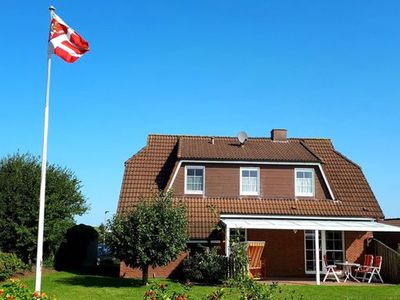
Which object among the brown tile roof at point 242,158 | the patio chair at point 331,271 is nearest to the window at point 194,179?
the brown tile roof at point 242,158

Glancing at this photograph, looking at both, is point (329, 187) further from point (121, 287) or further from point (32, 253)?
point (32, 253)

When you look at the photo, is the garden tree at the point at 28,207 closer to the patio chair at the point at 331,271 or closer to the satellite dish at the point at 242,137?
the satellite dish at the point at 242,137

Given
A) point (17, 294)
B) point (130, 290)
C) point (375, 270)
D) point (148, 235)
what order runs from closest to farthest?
point (17, 294)
point (130, 290)
point (148, 235)
point (375, 270)

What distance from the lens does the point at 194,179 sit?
25.1 meters

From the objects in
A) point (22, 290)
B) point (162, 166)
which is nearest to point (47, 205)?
point (162, 166)

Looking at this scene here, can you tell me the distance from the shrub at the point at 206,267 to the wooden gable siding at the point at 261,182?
4570 millimetres

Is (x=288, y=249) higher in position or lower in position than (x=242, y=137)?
lower

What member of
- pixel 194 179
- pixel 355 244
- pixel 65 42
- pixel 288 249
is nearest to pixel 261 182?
pixel 194 179

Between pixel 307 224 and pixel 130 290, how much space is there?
8764 millimetres

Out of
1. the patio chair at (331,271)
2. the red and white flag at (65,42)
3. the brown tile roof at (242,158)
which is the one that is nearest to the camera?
the red and white flag at (65,42)

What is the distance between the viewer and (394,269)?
21562 mm

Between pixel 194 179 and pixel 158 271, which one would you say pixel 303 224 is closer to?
pixel 194 179

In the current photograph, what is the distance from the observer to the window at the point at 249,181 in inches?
988

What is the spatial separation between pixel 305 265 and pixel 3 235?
15.2 metres
